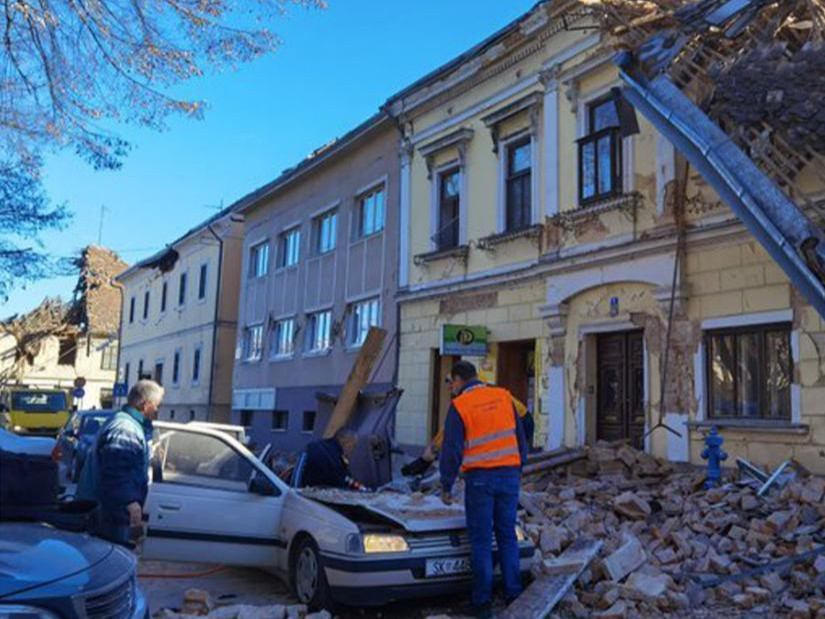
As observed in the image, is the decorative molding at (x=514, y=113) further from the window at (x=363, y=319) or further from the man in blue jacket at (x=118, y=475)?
the man in blue jacket at (x=118, y=475)

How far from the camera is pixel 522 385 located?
1439 centimetres

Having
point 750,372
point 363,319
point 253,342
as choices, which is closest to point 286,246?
point 253,342

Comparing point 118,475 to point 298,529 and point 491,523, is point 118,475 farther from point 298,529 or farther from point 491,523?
point 491,523

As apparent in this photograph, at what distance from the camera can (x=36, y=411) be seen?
102 feet

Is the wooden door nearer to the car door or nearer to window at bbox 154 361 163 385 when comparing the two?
the car door

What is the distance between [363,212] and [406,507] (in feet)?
47.4

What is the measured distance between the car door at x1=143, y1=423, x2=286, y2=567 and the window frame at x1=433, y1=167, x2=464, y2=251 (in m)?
9.42

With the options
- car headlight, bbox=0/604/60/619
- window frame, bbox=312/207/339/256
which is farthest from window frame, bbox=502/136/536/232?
car headlight, bbox=0/604/60/619

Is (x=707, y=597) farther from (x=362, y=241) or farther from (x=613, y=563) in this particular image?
(x=362, y=241)

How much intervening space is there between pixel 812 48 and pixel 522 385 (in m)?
8.25

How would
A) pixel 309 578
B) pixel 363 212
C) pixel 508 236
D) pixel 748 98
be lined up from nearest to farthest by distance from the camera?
1. pixel 309 578
2. pixel 748 98
3. pixel 508 236
4. pixel 363 212

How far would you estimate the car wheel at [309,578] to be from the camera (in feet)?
18.9

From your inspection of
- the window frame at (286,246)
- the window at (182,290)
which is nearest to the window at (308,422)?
the window frame at (286,246)

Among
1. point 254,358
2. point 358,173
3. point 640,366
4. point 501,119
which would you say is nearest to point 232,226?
point 254,358
